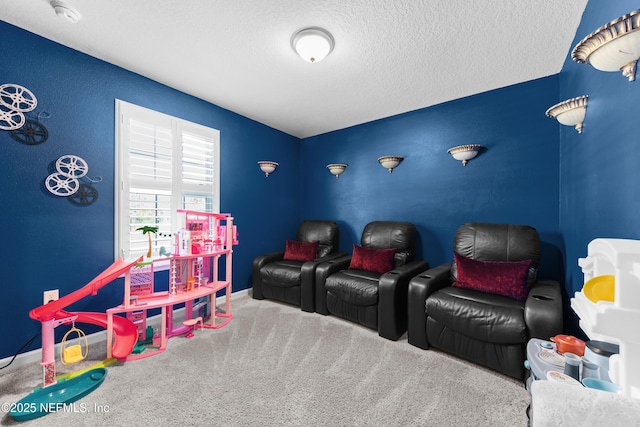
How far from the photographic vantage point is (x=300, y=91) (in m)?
2.94

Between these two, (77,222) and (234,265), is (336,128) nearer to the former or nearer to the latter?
(234,265)

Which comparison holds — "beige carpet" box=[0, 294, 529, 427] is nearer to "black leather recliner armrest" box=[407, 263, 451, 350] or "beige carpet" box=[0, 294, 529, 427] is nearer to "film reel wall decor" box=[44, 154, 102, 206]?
"black leather recliner armrest" box=[407, 263, 451, 350]

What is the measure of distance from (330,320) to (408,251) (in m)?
1.27

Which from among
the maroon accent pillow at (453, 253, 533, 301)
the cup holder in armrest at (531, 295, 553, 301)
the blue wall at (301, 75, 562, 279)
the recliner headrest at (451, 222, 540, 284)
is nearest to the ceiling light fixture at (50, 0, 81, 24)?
the blue wall at (301, 75, 562, 279)

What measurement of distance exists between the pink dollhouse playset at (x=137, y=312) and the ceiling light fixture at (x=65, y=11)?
66.7 inches

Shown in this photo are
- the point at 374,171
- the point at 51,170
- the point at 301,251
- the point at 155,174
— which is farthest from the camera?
the point at 374,171

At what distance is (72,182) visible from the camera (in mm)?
2189

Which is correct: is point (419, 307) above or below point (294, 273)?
below

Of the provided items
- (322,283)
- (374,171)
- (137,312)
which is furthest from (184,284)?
(374,171)

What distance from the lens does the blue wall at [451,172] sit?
101 inches

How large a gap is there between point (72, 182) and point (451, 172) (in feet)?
12.9

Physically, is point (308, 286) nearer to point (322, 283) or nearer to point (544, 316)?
point (322, 283)

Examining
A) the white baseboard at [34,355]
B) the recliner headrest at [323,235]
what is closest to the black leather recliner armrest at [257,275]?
the recliner headrest at [323,235]

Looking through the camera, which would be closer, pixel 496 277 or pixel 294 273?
pixel 496 277
